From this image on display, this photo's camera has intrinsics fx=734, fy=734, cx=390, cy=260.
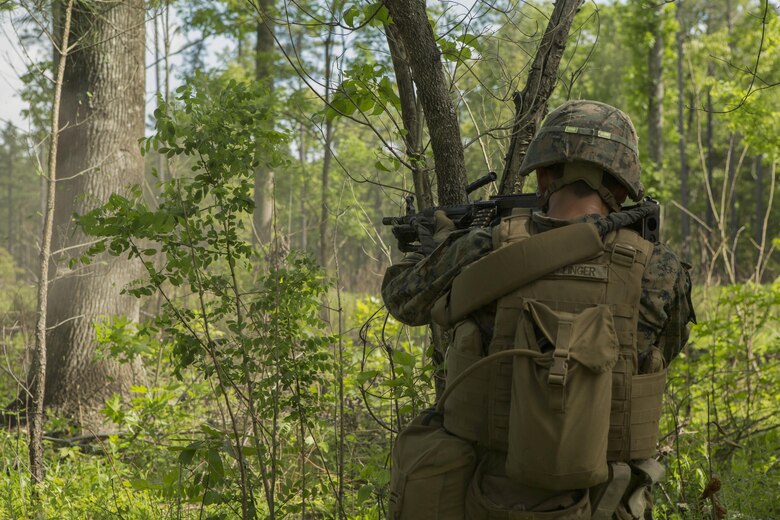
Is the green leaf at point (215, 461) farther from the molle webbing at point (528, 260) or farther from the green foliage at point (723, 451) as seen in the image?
the green foliage at point (723, 451)

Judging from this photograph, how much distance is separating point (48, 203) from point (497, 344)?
3.58 meters

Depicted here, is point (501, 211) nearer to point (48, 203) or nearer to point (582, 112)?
point (582, 112)

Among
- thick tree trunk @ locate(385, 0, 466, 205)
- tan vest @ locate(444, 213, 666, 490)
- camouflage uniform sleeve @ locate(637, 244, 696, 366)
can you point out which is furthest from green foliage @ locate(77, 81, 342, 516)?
camouflage uniform sleeve @ locate(637, 244, 696, 366)

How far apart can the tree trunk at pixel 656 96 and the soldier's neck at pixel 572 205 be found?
1681cm

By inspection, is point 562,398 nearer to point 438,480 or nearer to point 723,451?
point 438,480

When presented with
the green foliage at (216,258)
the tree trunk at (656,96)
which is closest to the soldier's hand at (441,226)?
the green foliage at (216,258)

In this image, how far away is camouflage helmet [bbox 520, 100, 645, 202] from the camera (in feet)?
7.09

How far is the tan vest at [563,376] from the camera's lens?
6.30ft

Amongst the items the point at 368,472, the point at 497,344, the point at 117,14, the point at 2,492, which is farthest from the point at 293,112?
the point at 497,344

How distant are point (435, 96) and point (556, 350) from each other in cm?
134

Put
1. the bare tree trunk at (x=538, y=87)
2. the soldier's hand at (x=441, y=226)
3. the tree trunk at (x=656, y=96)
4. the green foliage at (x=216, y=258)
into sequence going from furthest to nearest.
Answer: the tree trunk at (x=656, y=96), the bare tree trunk at (x=538, y=87), the green foliage at (x=216, y=258), the soldier's hand at (x=441, y=226)

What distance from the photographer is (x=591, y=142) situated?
2.17 m

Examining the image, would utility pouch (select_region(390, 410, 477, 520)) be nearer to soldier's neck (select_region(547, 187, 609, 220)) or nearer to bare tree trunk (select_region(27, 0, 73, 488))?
soldier's neck (select_region(547, 187, 609, 220))

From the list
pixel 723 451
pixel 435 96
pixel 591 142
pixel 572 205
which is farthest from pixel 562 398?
pixel 723 451
